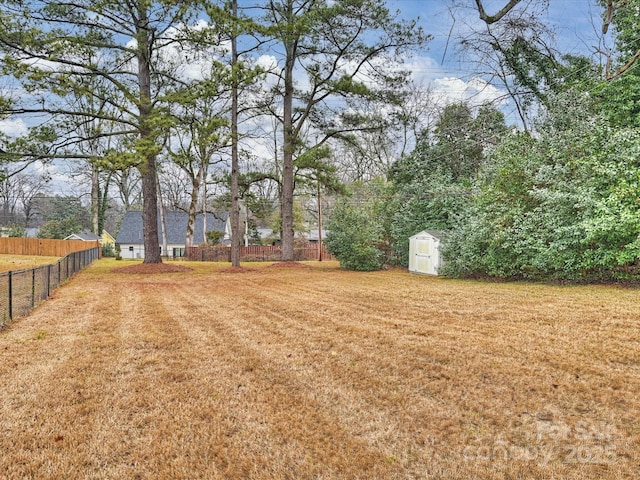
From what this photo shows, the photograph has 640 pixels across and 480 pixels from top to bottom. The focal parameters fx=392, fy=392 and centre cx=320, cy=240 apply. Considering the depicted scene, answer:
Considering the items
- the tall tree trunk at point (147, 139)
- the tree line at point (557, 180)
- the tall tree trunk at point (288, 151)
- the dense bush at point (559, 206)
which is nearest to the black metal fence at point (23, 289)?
the tall tree trunk at point (147, 139)

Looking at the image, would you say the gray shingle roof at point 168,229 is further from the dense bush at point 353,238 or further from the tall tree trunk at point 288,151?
the dense bush at point 353,238

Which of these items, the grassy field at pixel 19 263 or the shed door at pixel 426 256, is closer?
the shed door at pixel 426 256

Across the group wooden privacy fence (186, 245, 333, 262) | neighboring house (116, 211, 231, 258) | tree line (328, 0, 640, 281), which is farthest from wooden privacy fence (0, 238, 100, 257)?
tree line (328, 0, 640, 281)

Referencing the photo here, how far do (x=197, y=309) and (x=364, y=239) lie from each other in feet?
36.8

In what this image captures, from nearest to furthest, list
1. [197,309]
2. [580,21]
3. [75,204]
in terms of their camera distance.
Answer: [580,21], [197,309], [75,204]

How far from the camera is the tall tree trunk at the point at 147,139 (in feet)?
46.4

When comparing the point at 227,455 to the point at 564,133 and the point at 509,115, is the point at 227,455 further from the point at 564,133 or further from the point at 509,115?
the point at 564,133

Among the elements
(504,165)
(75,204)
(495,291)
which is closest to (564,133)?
(504,165)

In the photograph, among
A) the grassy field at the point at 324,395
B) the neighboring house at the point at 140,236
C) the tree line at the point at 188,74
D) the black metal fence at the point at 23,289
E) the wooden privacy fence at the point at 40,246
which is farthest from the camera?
the neighboring house at the point at 140,236

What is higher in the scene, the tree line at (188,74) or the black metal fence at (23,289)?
the tree line at (188,74)

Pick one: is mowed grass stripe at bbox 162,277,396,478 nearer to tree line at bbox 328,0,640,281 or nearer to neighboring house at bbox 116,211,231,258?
tree line at bbox 328,0,640,281

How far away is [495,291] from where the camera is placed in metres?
10.1

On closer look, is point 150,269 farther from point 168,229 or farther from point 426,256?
point 168,229

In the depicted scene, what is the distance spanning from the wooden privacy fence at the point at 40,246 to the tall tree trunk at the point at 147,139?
15.6 metres
